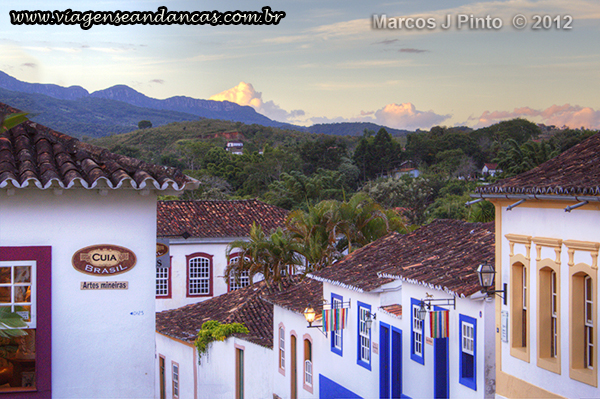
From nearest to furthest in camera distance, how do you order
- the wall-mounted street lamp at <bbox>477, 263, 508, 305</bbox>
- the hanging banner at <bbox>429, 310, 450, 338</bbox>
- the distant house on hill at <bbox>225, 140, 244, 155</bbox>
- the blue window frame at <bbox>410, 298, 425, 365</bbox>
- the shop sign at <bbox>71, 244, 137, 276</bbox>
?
the shop sign at <bbox>71, 244, 137, 276</bbox> < the wall-mounted street lamp at <bbox>477, 263, 508, 305</bbox> < the hanging banner at <bbox>429, 310, 450, 338</bbox> < the blue window frame at <bbox>410, 298, 425, 365</bbox> < the distant house on hill at <bbox>225, 140, 244, 155</bbox>

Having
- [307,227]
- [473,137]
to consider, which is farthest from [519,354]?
[473,137]

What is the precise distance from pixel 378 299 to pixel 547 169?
6.43 metres

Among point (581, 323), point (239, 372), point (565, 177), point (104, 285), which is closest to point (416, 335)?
point (581, 323)

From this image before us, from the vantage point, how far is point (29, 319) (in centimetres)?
874

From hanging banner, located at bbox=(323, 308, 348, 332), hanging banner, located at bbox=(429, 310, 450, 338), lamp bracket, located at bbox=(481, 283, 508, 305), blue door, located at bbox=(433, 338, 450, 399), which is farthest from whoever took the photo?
hanging banner, located at bbox=(323, 308, 348, 332)

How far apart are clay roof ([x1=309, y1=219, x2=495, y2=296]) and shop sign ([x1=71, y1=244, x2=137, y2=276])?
19.4 ft

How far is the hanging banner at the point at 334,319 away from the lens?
1761 centimetres

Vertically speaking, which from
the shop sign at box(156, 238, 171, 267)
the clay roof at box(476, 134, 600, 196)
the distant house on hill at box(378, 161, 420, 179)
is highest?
the distant house on hill at box(378, 161, 420, 179)

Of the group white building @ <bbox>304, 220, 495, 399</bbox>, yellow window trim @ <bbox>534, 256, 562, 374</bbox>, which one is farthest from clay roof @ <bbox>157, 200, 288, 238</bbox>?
yellow window trim @ <bbox>534, 256, 562, 374</bbox>

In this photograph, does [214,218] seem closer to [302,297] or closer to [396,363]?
[302,297]

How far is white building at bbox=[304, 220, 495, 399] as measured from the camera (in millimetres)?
12445

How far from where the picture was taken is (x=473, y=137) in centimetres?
8681

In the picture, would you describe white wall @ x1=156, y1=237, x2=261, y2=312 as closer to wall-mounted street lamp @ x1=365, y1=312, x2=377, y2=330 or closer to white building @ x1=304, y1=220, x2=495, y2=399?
white building @ x1=304, y1=220, x2=495, y2=399

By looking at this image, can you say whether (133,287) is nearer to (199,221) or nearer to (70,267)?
(70,267)
